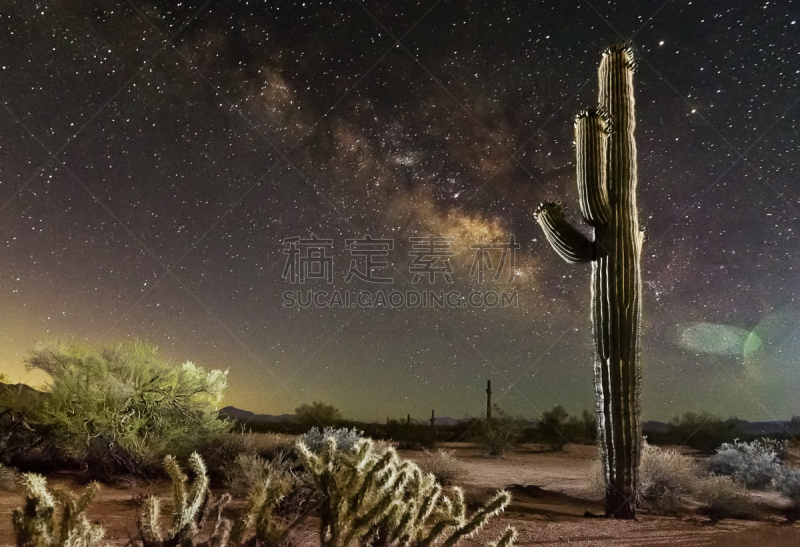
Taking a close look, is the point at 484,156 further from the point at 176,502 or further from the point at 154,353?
the point at 176,502

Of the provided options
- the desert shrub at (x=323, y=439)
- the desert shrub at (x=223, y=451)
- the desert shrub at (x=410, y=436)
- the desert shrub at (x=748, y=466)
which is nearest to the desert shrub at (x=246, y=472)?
the desert shrub at (x=223, y=451)

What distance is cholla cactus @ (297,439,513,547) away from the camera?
1.75 meters

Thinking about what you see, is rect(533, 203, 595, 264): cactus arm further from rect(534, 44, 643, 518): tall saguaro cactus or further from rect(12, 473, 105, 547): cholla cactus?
rect(12, 473, 105, 547): cholla cactus

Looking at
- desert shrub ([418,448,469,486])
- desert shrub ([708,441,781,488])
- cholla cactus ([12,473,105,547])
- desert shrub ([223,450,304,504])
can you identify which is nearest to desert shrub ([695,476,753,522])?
desert shrub ([708,441,781,488])

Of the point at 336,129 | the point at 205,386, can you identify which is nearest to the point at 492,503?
the point at 205,386

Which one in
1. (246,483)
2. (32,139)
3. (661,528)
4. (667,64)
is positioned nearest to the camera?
(661,528)

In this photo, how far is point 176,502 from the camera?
184 centimetres

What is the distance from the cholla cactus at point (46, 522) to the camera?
148 cm

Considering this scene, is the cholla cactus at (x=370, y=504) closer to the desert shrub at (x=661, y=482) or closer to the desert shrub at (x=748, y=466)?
the desert shrub at (x=661, y=482)

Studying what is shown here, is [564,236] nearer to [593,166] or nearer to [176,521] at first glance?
[593,166]

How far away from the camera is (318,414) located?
14.6 metres

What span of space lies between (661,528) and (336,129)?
7.14 meters

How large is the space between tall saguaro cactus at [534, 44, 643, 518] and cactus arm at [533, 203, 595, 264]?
0.01 m

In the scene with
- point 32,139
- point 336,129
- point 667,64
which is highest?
point 667,64
